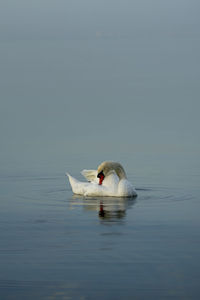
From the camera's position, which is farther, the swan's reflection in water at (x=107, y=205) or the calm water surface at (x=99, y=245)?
the swan's reflection in water at (x=107, y=205)

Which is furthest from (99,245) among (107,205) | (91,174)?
(91,174)

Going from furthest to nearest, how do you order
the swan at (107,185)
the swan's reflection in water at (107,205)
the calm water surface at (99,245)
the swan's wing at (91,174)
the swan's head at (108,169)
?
1. the swan's wing at (91,174)
2. the swan's head at (108,169)
3. the swan at (107,185)
4. the swan's reflection in water at (107,205)
5. the calm water surface at (99,245)

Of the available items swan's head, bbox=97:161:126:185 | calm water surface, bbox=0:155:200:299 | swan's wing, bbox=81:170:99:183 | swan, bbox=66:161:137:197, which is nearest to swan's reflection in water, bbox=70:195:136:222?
calm water surface, bbox=0:155:200:299

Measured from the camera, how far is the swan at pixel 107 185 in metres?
20.5

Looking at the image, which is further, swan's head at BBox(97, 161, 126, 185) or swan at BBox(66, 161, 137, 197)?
swan's head at BBox(97, 161, 126, 185)

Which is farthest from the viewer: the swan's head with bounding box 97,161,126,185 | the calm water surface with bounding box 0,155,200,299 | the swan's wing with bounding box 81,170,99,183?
the swan's wing with bounding box 81,170,99,183

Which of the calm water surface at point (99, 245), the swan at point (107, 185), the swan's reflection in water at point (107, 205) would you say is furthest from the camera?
the swan at point (107, 185)

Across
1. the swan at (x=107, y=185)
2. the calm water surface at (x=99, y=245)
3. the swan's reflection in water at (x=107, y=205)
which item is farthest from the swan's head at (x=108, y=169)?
the swan's reflection in water at (x=107, y=205)

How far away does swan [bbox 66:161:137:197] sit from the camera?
20547mm

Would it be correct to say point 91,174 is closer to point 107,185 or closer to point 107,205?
point 107,185

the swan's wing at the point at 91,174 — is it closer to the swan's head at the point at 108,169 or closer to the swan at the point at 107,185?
the swan at the point at 107,185

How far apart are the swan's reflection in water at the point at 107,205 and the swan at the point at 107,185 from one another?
204 millimetres

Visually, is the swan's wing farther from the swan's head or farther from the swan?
the swan's head

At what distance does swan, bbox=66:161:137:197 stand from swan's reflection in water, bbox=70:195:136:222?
0.67ft
